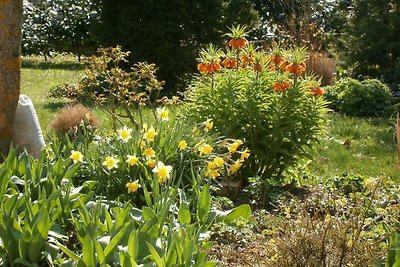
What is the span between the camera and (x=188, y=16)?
39.3 feet

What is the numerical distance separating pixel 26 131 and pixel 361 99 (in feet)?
20.4

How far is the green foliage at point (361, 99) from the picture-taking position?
36.1 ft

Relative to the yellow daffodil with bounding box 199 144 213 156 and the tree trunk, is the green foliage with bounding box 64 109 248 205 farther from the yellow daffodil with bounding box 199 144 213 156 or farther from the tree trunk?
the tree trunk

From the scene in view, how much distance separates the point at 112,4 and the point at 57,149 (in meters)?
7.63

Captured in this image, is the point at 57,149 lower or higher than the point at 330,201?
higher

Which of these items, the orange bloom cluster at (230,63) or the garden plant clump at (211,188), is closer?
the garden plant clump at (211,188)

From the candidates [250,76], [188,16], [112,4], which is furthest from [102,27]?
[250,76]

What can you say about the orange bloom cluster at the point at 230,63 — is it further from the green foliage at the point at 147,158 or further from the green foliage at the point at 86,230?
the green foliage at the point at 86,230

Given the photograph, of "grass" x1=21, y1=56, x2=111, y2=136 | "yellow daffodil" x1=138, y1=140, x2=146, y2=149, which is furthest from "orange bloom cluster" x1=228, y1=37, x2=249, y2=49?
"grass" x1=21, y1=56, x2=111, y2=136

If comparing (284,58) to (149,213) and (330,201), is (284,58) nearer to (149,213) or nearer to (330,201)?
(330,201)

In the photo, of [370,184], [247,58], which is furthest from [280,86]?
[370,184]

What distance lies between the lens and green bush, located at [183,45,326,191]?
6.01 m

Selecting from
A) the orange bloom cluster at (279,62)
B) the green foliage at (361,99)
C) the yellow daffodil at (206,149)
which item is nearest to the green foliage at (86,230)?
the yellow daffodil at (206,149)

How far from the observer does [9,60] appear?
554cm
